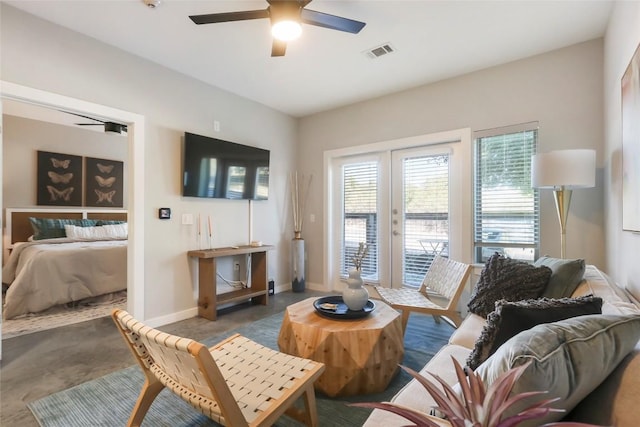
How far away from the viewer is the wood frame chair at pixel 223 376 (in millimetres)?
1033

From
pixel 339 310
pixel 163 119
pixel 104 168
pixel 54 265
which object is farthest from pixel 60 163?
pixel 339 310

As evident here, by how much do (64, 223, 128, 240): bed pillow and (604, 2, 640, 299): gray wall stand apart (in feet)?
19.9

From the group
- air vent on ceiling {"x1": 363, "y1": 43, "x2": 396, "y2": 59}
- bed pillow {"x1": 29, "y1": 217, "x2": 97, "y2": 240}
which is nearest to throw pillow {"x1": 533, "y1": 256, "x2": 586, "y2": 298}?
air vent on ceiling {"x1": 363, "y1": 43, "x2": 396, "y2": 59}

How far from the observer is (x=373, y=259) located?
4121 millimetres

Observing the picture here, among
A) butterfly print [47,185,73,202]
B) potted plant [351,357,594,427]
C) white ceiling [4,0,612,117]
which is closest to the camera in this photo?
potted plant [351,357,594,427]

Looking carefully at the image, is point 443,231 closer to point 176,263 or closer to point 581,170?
point 581,170

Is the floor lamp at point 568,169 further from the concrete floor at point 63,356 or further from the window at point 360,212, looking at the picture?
the concrete floor at point 63,356

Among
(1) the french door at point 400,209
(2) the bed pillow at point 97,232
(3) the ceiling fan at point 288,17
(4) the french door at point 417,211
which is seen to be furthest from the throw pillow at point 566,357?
(2) the bed pillow at point 97,232

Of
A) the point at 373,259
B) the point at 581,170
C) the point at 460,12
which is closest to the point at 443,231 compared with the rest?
the point at 373,259

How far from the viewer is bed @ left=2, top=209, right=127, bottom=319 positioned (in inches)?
133

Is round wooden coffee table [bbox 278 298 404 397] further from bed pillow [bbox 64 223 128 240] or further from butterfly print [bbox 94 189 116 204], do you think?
butterfly print [bbox 94 189 116 204]

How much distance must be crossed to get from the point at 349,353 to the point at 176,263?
2331 mm

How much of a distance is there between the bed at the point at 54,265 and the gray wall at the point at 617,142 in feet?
16.4

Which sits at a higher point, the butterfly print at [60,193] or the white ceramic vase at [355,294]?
the butterfly print at [60,193]
